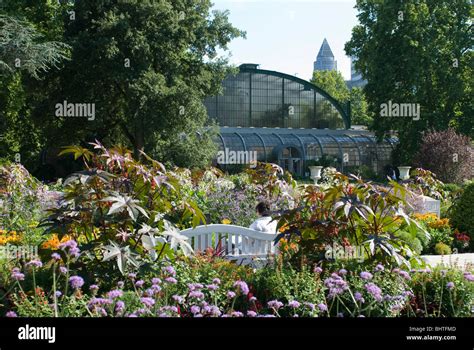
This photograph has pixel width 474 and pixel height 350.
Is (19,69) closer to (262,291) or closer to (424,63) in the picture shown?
(262,291)

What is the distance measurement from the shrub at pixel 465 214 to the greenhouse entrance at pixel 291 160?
2506 cm

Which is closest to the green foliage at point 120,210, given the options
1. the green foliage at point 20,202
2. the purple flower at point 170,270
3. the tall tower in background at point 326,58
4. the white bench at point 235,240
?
the purple flower at point 170,270

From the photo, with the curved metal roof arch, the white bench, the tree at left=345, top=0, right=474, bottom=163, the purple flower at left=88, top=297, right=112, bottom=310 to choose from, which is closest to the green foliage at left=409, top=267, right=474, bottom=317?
the white bench

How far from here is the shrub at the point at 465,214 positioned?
9789 mm

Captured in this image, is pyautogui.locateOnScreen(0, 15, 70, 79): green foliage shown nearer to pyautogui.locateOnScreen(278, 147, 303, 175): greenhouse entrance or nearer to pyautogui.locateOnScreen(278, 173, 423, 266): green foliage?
pyautogui.locateOnScreen(278, 173, 423, 266): green foliage

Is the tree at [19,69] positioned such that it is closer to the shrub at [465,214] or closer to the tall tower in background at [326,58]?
the shrub at [465,214]

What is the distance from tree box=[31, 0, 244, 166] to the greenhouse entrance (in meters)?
11.2

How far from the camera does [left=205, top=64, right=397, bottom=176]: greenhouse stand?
1403 inches

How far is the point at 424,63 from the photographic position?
95.6 feet

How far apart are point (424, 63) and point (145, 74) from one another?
46.5 ft

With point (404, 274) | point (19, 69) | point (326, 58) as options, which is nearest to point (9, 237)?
point (404, 274)

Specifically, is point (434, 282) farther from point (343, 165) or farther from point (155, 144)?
point (343, 165)

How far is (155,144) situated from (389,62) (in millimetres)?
12888

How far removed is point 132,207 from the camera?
14.4 feet
